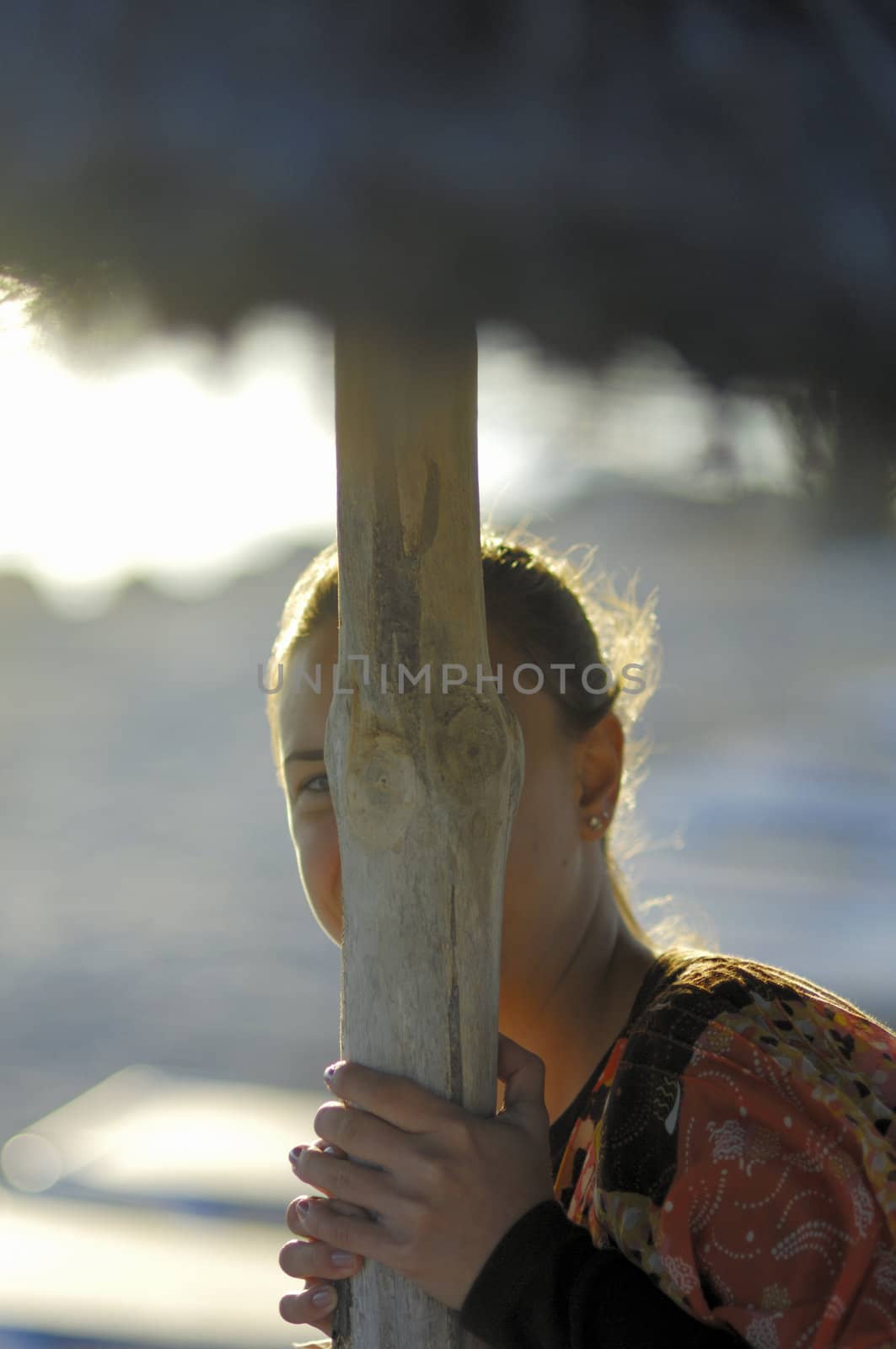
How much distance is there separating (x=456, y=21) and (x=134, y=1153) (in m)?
5.03

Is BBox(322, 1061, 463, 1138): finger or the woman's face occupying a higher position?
the woman's face

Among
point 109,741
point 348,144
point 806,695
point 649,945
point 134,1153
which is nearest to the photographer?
point 348,144

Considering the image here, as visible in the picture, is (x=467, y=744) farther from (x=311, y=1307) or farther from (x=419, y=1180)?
(x=311, y=1307)

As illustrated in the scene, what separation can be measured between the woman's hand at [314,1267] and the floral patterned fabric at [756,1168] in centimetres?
17

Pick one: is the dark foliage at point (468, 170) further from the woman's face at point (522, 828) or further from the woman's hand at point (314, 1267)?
the woman's face at point (522, 828)

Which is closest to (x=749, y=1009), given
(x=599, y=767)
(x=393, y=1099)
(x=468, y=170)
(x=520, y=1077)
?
(x=520, y=1077)

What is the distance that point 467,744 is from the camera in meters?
0.85

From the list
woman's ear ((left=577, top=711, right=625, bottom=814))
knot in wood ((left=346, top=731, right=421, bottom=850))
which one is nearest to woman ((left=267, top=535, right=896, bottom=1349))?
knot in wood ((left=346, top=731, right=421, bottom=850))

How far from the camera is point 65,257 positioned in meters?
0.61

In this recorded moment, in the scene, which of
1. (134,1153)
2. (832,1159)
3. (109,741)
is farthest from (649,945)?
(109,741)

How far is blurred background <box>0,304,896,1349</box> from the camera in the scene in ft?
2.34

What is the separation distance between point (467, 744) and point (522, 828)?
0.42 m

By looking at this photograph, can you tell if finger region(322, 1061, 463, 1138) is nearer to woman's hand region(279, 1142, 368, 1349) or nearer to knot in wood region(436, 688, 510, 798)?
woman's hand region(279, 1142, 368, 1349)

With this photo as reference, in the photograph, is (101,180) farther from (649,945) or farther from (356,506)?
(649,945)
